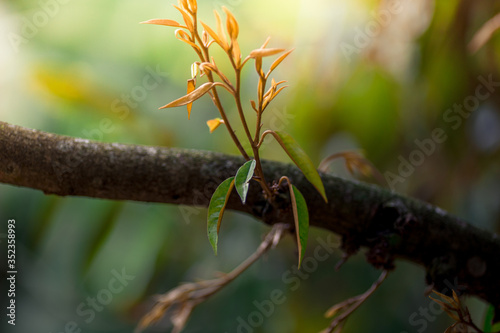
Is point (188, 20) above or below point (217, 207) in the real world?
above

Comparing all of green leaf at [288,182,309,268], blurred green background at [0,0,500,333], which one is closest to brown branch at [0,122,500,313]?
green leaf at [288,182,309,268]

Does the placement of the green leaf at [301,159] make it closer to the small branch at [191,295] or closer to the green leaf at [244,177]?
the green leaf at [244,177]

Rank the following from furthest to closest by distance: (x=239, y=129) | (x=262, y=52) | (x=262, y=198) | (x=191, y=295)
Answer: (x=239, y=129)
(x=191, y=295)
(x=262, y=198)
(x=262, y=52)

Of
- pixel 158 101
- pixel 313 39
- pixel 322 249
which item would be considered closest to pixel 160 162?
pixel 313 39

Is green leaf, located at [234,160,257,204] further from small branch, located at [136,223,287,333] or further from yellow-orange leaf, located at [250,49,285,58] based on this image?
small branch, located at [136,223,287,333]

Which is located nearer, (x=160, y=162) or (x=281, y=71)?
(x=160, y=162)

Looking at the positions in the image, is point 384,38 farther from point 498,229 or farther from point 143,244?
point 143,244

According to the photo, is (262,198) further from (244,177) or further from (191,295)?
(191,295)

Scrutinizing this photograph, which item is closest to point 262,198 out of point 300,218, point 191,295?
point 300,218
